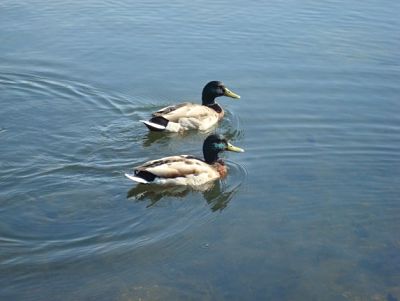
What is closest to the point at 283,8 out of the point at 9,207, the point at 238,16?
the point at 238,16

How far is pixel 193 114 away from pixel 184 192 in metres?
2.83

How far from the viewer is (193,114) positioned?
44.4 ft

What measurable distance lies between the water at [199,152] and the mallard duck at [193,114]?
23 centimetres

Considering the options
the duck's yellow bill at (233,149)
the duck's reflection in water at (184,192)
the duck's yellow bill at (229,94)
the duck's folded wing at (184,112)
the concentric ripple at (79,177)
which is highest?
the duck's yellow bill at (229,94)

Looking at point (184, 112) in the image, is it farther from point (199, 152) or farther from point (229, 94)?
point (229, 94)

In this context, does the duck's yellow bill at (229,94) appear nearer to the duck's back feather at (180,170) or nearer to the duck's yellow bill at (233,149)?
the duck's yellow bill at (233,149)

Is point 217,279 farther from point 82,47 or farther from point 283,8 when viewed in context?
point 283,8

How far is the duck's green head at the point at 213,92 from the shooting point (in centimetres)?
1422

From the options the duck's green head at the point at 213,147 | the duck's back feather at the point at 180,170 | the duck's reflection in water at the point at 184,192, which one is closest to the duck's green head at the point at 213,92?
the duck's green head at the point at 213,147

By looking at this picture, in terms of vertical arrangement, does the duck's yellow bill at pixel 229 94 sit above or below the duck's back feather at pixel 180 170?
above

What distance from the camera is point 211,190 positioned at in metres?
11.2

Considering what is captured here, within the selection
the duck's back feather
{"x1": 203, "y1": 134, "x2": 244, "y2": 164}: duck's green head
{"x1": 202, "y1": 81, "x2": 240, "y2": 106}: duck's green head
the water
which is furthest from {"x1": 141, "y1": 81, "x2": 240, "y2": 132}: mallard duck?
the duck's back feather

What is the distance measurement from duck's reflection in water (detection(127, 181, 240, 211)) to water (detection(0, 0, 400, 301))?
0.04 meters

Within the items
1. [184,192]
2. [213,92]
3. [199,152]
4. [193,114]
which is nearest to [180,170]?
[184,192]
